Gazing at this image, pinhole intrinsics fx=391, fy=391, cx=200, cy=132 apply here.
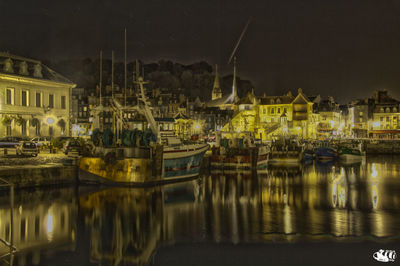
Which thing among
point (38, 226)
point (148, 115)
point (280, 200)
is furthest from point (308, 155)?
point (38, 226)

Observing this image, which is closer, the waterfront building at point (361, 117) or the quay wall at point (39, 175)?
the quay wall at point (39, 175)

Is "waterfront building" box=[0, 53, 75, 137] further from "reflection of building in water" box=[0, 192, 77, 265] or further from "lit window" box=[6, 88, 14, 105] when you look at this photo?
"reflection of building in water" box=[0, 192, 77, 265]

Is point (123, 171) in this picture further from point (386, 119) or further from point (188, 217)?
point (386, 119)

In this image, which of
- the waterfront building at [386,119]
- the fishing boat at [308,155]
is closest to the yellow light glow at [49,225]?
the fishing boat at [308,155]

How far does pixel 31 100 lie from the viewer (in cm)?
3784

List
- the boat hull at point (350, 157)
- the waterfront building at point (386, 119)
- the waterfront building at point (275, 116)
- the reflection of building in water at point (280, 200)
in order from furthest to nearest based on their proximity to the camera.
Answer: the waterfront building at point (386, 119) → the waterfront building at point (275, 116) → the boat hull at point (350, 157) → the reflection of building in water at point (280, 200)

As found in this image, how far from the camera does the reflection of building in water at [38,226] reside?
14367 millimetres

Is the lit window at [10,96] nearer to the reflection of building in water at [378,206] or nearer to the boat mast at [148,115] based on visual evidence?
the boat mast at [148,115]

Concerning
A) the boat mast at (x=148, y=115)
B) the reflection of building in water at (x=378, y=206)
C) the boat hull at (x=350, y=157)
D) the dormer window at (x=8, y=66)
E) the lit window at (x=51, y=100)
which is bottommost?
the reflection of building in water at (x=378, y=206)

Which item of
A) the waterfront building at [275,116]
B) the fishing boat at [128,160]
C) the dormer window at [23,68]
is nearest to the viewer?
the fishing boat at [128,160]

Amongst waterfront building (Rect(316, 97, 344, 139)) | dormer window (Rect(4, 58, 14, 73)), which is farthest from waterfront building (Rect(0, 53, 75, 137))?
waterfront building (Rect(316, 97, 344, 139))

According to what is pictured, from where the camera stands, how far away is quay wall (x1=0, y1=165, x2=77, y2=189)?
76.6 feet

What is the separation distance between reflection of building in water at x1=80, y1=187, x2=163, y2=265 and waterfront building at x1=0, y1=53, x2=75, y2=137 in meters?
16.0

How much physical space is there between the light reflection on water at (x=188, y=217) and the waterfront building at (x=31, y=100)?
566 inches
